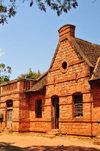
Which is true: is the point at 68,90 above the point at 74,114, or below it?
above

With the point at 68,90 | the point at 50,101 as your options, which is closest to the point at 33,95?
the point at 50,101

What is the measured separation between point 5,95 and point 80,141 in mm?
10905

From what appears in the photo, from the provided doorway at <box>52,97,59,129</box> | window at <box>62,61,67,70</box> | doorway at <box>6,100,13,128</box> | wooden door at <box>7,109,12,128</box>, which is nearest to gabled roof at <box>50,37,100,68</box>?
window at <box>62,61,67,70</box>

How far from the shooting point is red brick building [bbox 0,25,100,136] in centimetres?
1523

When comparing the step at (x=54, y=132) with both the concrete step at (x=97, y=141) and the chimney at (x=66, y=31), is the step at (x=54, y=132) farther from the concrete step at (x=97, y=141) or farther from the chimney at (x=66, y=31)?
the chimney at (x=66, y=31)

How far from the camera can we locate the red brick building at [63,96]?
1523 cm

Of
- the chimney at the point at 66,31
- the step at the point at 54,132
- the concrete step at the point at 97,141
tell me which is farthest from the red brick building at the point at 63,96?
the concrete step at the point at 97,141

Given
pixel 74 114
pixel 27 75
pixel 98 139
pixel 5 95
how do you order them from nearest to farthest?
pixel 98 139 < pixel 74 114 < pixel 5 95 < pixel 27 75

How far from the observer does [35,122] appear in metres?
20.2

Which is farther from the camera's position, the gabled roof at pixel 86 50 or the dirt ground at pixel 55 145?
the gabled roof at pixel 86 50

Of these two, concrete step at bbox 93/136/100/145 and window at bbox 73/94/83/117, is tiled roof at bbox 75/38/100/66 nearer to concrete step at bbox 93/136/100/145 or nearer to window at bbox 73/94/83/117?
window at bbox 73/94/83/117

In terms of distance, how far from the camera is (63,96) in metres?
17.2

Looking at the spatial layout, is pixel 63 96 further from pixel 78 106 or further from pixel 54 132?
pixel 54 132

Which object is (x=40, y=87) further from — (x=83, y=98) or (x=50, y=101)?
(x=83, y=98)
